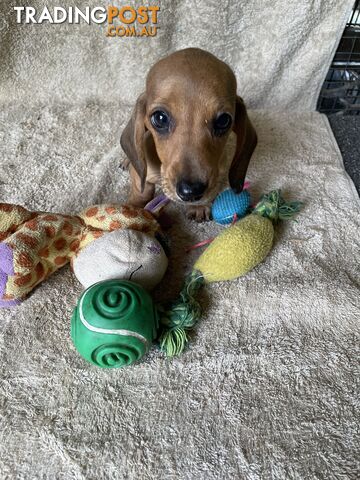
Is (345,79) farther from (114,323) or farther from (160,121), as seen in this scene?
(114,323)

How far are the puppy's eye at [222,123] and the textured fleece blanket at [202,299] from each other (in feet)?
1.43

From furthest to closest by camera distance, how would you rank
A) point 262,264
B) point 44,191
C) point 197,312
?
point 44,191 → point 262,264 → point 197,312

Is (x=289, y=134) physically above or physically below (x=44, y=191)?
above

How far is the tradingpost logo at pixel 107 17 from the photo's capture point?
2.13 meters

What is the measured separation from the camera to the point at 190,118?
4.63 feet

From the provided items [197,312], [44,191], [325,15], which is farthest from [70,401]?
[325,15]

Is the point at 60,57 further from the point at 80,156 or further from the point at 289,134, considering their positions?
the point at 289,134

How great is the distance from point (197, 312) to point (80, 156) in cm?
105

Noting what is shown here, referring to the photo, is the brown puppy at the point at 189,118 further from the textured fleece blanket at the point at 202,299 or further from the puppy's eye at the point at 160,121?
the textured fleece blanket at the point at 202,299

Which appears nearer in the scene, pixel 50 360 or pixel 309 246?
pixel 50 360

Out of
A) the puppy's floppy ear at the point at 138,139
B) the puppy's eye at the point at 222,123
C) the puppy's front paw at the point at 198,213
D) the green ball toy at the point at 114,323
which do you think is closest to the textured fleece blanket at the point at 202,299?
the puppy's front paw at the point at 198,213

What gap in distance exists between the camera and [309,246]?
173 cm

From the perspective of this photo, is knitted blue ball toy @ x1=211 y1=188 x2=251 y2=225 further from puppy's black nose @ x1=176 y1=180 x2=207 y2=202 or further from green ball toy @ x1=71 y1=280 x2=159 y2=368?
green ball toy @ x1=71 y1=280 x2=159 y2=368

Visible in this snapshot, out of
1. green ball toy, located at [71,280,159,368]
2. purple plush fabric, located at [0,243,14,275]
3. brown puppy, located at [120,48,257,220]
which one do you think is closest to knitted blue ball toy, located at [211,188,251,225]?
brown puppy, located at [120,48,257,220]
